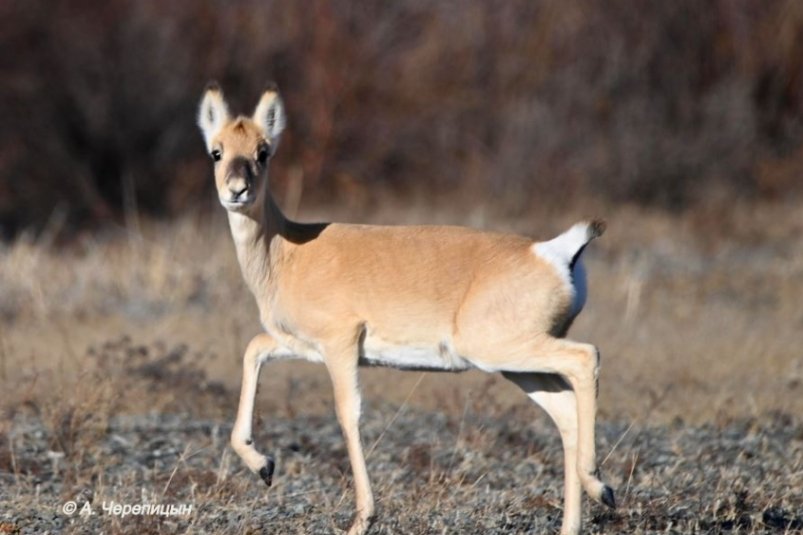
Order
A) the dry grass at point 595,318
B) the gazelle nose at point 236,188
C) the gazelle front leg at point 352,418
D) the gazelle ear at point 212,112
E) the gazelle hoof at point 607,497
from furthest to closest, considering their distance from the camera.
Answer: the dry grass at point 595,318 < the gazelle ear at point 212,112 < the gazelle nose at point 236,188 < the gazelle front leg at point 352,418 < the gazelle hoof at point 607,497

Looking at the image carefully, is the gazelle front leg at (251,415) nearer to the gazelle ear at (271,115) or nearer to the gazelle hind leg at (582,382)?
the gazelle ear at (271,115)

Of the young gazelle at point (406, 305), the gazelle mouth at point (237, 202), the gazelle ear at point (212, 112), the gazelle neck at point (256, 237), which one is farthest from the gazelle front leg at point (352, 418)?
the gazelle ear at point (212, 112)

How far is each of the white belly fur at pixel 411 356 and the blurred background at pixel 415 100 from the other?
57.9ft

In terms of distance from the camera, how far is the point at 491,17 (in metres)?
31.2

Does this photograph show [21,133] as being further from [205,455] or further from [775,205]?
[205,455]

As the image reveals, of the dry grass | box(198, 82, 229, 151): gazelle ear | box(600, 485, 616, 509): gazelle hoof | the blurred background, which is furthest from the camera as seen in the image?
the blurred background

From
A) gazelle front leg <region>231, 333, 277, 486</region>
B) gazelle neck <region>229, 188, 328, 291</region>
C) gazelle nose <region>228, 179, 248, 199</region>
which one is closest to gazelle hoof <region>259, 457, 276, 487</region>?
gazelle front leg <region>231, 333, 277, 486</region>

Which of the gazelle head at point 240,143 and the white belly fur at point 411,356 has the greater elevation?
the gazelle head at point 240,143

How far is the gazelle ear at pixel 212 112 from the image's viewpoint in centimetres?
924

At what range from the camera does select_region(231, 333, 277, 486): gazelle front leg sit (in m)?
8.41

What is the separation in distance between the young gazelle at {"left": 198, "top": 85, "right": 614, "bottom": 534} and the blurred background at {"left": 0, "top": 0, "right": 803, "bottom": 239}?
17.1m

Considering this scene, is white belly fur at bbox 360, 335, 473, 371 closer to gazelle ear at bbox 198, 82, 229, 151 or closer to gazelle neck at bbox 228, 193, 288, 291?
gazelle neck at bbox 228, 193, 288, 291

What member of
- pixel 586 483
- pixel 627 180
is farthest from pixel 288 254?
pixel 627 180

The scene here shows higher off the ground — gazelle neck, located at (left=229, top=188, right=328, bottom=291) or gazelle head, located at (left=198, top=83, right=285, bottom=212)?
gazelle head, located at (left=198, top=83, right=285, bottom=212)
